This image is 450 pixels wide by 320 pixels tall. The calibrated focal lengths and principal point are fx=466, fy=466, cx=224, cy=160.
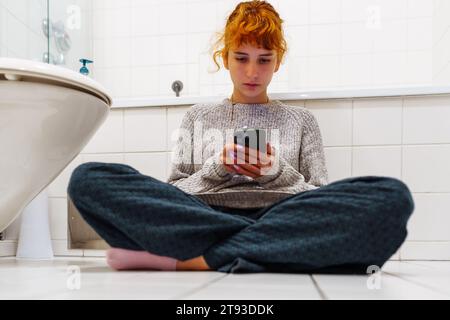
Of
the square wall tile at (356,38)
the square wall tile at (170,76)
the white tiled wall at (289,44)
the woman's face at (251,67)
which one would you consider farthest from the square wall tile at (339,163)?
the square wall tile at (170,76)

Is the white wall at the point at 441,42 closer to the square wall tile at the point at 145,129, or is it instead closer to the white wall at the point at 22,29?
the square wall tile at the point at 145,129

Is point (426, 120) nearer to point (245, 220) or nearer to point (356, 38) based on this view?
point (245, 220)

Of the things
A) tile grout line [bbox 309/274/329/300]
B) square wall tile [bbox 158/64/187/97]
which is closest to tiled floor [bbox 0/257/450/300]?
tile grout line [bbox 309/274/329/300]

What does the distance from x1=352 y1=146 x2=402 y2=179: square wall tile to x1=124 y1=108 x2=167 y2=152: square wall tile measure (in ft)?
1.81

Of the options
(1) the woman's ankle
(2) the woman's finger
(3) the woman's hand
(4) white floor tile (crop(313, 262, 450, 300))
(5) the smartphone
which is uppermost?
(5) the smartphone

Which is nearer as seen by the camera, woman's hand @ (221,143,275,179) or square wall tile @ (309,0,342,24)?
woman's hand @ (221,143,275,179)

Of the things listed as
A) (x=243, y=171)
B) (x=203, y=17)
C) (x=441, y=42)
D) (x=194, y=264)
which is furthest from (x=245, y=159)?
(x=203, y=17)

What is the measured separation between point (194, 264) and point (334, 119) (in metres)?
0.65

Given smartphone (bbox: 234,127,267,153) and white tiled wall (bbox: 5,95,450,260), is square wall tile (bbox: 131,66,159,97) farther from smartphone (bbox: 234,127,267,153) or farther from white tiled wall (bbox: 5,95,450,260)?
smartphone (bbox: 234,127,267,153)

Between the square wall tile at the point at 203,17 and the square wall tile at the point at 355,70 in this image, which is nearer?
the square wall tile at the point at 355,70

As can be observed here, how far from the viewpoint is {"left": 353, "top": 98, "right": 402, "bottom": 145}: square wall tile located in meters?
1.26

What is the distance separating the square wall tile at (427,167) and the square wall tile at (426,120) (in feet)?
0.08

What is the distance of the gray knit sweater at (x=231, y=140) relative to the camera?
98 cm

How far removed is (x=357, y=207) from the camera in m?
0.77
